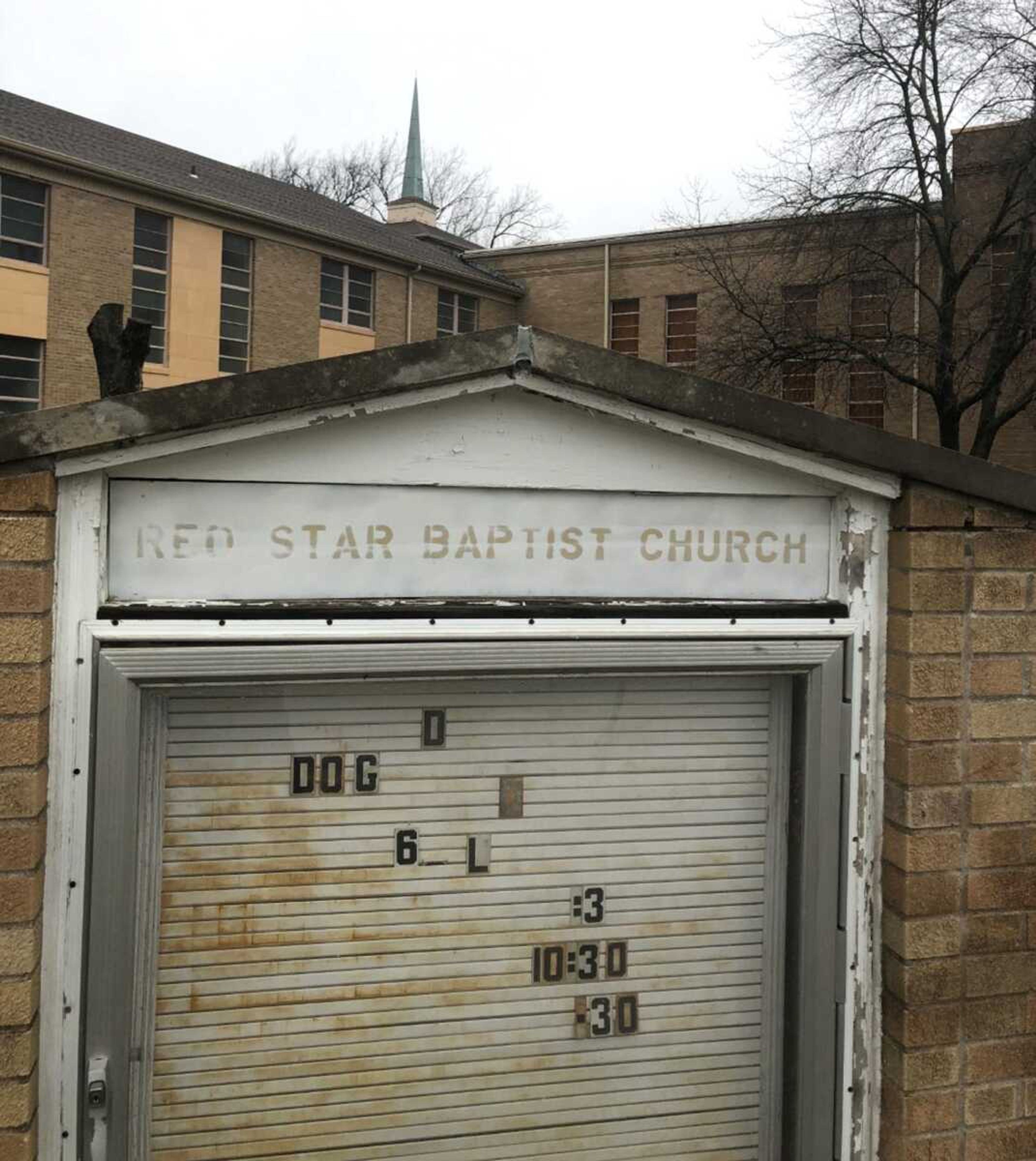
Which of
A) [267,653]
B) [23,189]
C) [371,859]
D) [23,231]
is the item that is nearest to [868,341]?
[23,231]

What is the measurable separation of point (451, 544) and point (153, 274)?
26229 millimetres

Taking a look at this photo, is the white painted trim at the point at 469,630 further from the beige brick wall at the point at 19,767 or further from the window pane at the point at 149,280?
the window pane at the point at 149,280

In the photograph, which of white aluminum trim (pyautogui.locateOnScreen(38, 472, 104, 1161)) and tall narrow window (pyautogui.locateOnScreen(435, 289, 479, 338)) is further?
tall narrow window (pyautogui.locateOnScreen(435, 289, 479, 338))

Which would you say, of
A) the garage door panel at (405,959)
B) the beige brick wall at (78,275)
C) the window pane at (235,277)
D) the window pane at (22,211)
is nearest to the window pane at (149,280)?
the beige brick wall at (78,275)

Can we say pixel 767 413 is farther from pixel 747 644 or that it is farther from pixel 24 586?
pixel 24 586

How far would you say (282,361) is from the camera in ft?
100

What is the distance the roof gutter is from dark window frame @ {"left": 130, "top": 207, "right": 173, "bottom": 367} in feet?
2.21

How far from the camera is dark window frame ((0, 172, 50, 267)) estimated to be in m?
24.8

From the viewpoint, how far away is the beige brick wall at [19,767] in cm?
332

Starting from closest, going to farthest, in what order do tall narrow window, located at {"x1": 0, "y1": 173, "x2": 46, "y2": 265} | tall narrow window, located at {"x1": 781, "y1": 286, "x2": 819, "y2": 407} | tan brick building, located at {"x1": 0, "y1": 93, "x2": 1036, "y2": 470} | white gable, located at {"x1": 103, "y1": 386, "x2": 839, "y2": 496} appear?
white gable, located at {"x1": 103, "y1": 386, "x2": 839, "y2": 496}
tall narrow window, located at {"x1": 0, "y1": 173, "x2": 46, "y2": 265}
tan brick building, located at {"x1": 0, "y1": 93, "x2": 1036, "y2": 470}
tall narrow window, located at {"x1": 781, "y1": 286, "x2": 819, "y2": 407}

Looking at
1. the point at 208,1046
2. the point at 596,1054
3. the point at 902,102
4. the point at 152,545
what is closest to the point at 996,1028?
the point at 596,1054

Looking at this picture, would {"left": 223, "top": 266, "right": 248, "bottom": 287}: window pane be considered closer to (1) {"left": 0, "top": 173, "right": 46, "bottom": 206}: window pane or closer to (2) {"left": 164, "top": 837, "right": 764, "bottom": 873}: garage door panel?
(1) {"left": 0, "top": 173, "right": 46, "bottom": 206}: window pane

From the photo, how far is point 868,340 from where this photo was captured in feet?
85.5

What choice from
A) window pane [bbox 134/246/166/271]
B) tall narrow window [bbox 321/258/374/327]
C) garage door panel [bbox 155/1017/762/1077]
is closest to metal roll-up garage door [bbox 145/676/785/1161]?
garage door panel [bbox 155/1017/762/1077]
